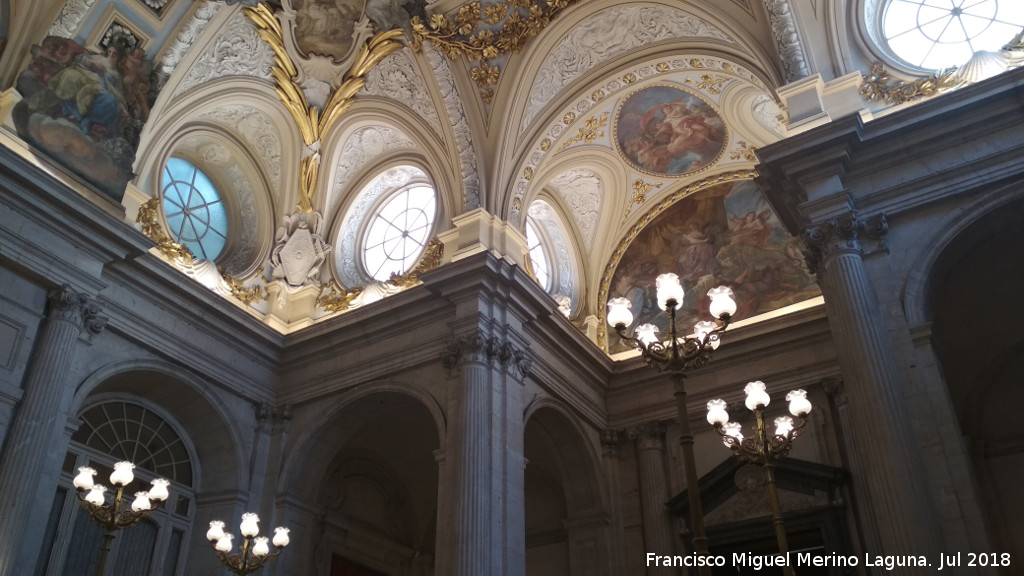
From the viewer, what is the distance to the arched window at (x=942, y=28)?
9.98m

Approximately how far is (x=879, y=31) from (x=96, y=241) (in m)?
10.1

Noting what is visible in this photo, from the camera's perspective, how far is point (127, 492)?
38.7 ft

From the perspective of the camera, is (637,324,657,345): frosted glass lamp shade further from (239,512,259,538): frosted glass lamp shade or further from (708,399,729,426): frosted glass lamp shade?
(239,512,259,538): frosted glass lamp shade

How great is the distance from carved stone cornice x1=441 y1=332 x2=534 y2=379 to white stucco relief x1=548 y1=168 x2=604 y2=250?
4.33m

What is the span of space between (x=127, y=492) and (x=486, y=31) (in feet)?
27.3

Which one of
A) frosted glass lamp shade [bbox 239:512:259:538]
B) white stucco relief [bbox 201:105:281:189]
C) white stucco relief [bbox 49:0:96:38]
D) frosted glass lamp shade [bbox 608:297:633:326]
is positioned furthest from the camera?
white stucco relief [bbox 201:105:281:189]

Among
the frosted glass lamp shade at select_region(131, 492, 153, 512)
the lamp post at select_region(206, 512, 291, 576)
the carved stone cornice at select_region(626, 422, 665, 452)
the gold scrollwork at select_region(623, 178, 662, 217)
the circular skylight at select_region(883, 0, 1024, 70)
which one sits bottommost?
the lamp post at select_region(206, 512, 291, 576)

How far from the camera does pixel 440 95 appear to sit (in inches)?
519

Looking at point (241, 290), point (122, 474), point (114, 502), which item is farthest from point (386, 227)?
point (114, 502)

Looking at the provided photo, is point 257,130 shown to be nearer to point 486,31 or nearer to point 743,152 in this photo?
point 486,31

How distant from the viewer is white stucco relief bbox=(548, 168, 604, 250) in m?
15.1

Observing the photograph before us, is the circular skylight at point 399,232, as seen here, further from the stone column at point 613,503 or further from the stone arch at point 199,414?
the stone column at point 613,503

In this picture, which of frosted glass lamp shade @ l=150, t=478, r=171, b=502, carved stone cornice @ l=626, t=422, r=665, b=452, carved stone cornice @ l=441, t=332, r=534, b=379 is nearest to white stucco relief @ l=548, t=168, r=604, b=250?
carved stone cornice @ l=626, t=422, r=665, b=452

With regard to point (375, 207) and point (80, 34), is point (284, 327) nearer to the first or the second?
point (375, 207)
